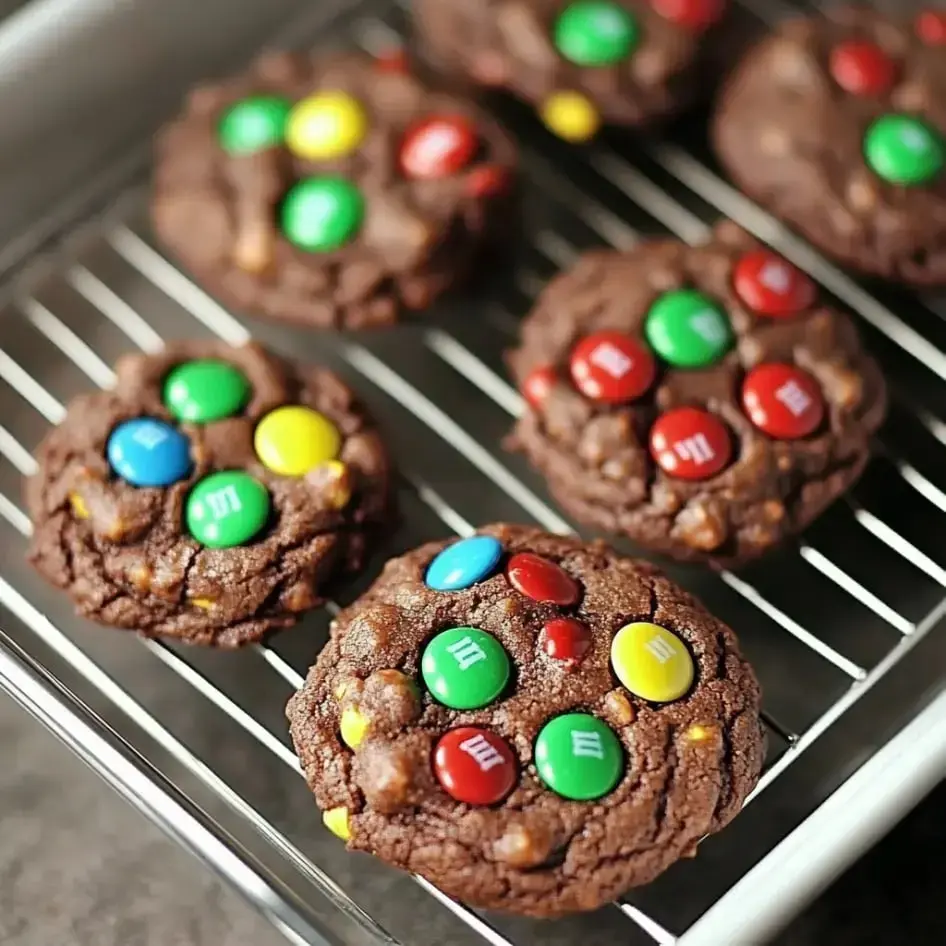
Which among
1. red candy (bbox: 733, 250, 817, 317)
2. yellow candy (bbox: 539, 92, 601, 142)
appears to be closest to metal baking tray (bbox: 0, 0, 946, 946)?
yellow candy (bbox: 539, 92, 601, 142)

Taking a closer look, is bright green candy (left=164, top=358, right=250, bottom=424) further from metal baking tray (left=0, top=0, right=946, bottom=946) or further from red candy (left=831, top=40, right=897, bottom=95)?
red candy (left=831, top=40, right=897, bottom=95)

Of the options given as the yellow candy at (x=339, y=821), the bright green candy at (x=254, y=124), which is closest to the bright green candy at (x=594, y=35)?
the bright green candy at (x=254, y=124)

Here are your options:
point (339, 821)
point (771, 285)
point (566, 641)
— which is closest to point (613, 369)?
point (771, 285)

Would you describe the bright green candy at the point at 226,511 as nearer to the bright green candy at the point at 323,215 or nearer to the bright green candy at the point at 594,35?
the bright green candy at the point at 323,215

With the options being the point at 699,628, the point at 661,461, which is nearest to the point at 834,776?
the point at 699,628

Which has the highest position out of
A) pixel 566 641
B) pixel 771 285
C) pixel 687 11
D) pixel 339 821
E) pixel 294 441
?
pixel 687 11

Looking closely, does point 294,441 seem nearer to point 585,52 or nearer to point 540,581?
point 540,581

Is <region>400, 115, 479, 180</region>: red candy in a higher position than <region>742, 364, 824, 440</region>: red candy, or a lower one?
lower
